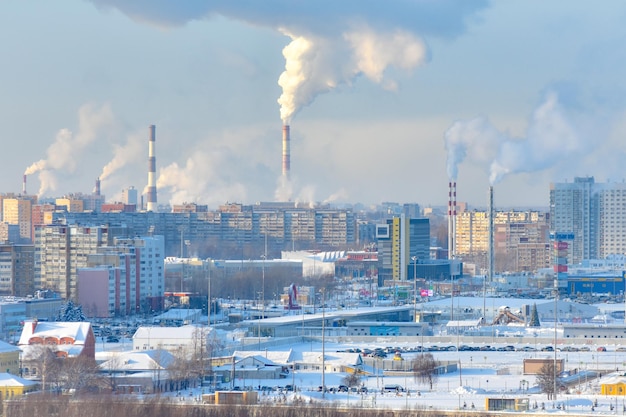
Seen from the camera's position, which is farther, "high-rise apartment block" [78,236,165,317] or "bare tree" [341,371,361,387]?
"high-rise apartment block" [78,236,165,317]

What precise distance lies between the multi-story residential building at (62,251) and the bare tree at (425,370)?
15.0m

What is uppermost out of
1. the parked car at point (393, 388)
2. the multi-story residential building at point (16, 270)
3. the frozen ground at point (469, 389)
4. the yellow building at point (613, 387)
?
the multi-story residential building at point (16, 270)

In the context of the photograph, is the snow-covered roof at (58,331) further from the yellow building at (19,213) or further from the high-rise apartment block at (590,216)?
the yellow building at (19,213)

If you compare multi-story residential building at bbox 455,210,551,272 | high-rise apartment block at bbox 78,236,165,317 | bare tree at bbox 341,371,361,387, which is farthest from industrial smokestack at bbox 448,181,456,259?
bare tree at bbox 341,371,361,387

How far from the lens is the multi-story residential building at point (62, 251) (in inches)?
1441

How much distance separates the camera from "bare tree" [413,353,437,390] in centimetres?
2095

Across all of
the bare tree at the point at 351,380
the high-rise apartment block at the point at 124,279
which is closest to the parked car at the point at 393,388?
the bare tree at the point at 351,380

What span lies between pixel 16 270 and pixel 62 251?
→ 150 cm

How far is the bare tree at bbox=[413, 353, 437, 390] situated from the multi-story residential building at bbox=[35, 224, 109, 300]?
15.0 m

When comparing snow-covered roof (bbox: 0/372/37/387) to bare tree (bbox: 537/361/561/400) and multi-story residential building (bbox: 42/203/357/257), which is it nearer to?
bare tree (bbox: 537/361/561/400)

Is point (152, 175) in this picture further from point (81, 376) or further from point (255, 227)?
point (81, 376)

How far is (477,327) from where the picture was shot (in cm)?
3077

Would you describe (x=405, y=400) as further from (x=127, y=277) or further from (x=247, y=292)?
(x=247, y=292)

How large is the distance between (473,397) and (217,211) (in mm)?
50169
